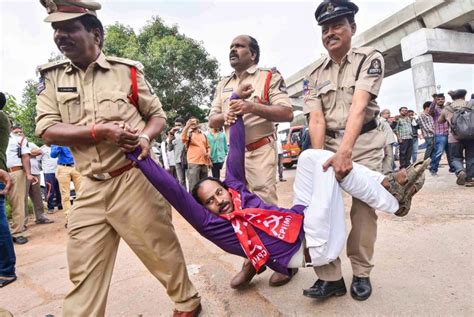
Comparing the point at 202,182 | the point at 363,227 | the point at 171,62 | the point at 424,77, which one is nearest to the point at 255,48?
the point at 202,182

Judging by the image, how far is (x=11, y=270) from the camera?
10.7 ft

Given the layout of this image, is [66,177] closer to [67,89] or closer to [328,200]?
[67,89]

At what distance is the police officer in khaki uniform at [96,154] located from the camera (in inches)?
69.4

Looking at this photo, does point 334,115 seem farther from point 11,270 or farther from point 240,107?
point 11,270

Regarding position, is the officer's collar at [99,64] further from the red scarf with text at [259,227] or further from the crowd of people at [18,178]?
the crowd of people at [18,178]

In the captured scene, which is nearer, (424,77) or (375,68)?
(375,68)

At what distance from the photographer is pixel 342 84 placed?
220cm

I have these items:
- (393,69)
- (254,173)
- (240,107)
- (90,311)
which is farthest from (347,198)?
(393,69)

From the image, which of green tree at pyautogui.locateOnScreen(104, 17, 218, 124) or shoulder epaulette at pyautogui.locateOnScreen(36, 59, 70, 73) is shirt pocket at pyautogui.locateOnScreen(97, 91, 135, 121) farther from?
green tree at pyautogui.locateOnScreen(104, 17, 218, 124)

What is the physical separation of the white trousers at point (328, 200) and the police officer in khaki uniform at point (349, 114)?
6.2 inches

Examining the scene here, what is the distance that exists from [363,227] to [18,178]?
5.09m

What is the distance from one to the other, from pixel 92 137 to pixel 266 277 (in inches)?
68.5

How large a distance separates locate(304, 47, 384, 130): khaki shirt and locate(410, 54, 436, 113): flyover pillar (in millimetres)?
8123

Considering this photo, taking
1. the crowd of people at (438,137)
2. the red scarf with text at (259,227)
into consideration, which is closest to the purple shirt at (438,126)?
the crowd of people at (438,137)
